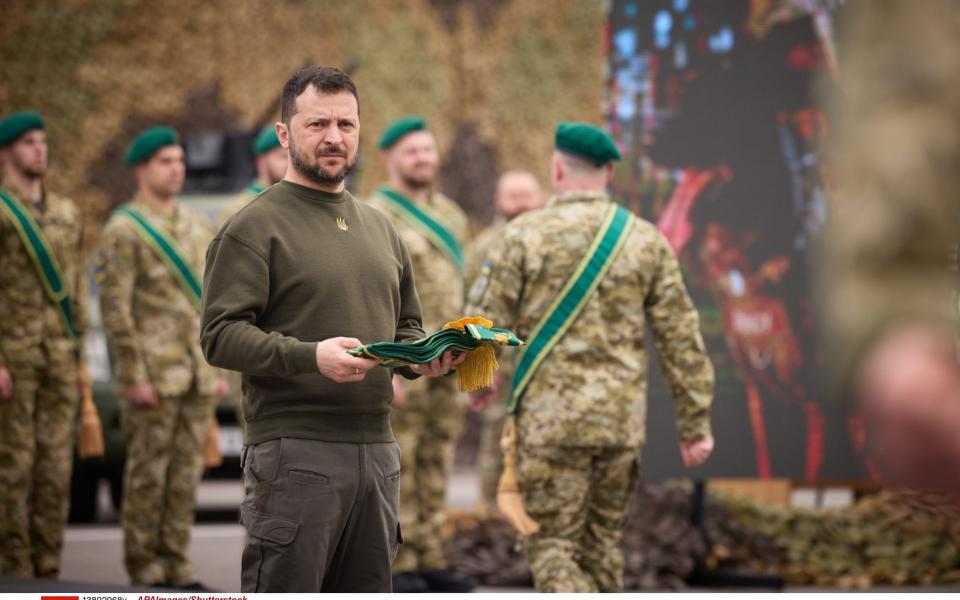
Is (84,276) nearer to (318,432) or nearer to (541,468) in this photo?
(541,468)

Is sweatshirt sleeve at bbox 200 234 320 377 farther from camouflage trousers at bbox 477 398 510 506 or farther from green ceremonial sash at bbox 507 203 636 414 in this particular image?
camouflage trousers at bbox 477 398 510 506

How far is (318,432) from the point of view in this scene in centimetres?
332

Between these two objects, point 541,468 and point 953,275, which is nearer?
point 953,275

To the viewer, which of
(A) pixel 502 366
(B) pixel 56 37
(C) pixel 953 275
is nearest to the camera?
(C) pixel 953 275

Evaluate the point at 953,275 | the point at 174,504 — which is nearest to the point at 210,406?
the point at 174,504

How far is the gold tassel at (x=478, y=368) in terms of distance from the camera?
11.2ft

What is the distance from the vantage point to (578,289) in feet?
17.1

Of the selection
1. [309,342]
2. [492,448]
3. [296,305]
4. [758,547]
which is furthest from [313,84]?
[492,448]

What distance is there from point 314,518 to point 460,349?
591 millimetres

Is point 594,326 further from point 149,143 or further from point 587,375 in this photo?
point 149,143

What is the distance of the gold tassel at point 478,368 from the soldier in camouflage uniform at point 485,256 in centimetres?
436

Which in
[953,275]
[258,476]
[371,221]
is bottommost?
[258,476]

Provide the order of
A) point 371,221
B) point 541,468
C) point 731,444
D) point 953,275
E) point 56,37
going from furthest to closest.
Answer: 1. point 56,37
2. point 731,444
3. point 541,468
4. point 371,221
5. point 953,275

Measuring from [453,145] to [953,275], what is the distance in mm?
16155
